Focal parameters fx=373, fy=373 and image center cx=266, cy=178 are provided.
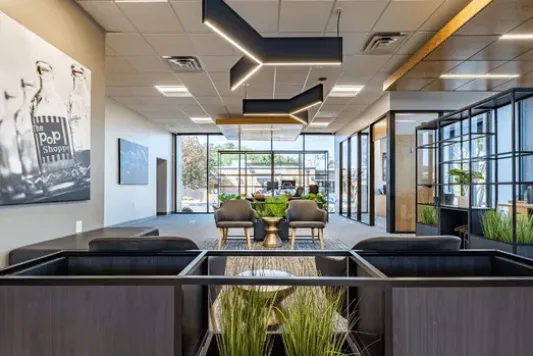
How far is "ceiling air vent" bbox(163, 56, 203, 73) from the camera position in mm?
5879

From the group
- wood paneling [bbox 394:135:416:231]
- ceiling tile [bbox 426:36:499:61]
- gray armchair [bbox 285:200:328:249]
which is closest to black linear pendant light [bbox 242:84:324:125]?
gray armchair [bbox 285:200:328:249]

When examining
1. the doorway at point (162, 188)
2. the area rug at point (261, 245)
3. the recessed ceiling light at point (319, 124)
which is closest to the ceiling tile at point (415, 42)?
the area rug at point (261, 245)

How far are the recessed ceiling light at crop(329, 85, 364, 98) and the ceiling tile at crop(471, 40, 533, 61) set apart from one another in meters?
2.70

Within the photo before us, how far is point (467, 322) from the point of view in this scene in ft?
4.32

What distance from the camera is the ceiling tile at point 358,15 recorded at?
4.11 m

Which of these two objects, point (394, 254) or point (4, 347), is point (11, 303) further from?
point (394, 254)

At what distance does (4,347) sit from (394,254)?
171cm

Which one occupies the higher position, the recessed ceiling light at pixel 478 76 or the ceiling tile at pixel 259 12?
the ceiling tile at pixel 259 12

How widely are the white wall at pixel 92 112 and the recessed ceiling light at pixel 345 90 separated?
15.2 feet

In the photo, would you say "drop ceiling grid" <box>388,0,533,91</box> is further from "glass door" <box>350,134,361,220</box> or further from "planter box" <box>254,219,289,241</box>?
"glass door" <box>350,134,361,220</box>

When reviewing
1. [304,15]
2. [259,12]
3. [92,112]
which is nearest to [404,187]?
[304,15]

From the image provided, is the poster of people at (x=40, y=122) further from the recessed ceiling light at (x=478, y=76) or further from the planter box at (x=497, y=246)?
the recessed ceiling light at (x=478, y=76)

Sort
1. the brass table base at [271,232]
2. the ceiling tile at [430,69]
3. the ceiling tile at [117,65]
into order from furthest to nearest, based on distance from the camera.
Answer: the brass table base at [271,232]
the ceiling tile at [117,65]
the ceiling tile at [430,69]

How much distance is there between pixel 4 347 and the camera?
1347 mm
